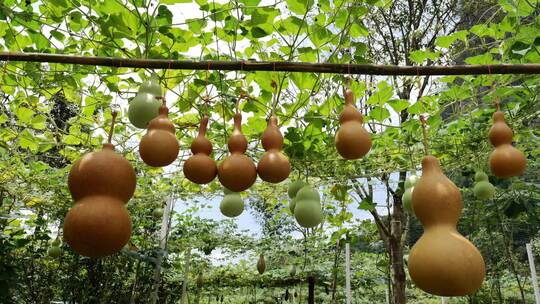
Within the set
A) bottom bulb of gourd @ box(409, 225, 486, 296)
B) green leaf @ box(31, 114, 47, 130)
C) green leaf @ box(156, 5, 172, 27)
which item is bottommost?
bottom bulb of gourd @ box(409, 225, 486, 296)

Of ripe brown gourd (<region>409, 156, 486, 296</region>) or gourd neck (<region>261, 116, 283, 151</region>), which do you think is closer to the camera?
ripe brown gourd (<region>409, 156, 486, 296</region>)

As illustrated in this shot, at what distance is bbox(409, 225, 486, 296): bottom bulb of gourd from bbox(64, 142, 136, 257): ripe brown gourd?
610 mm

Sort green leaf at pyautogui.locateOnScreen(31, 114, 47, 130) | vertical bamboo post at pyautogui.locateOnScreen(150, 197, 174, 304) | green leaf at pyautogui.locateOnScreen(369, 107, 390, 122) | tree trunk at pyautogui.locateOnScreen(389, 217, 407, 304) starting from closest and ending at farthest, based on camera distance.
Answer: green leaf at pyautogui.locateOnScreen(369, 107, 390, 122), green leaf at pyautogui.locateOnScreen(31, 114, 47, 130), tree trunk at pyautogui.locateOnScreen(389, 217, 407, 304), vertical bamboo post at pyautogui.locateOnScreen(150, 197, 174, 304)

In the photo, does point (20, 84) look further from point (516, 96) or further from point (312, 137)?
point (516, 96)

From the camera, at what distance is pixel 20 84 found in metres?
2.39

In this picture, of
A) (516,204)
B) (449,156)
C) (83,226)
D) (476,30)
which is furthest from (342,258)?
(83,226)

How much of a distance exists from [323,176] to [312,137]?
0.95m

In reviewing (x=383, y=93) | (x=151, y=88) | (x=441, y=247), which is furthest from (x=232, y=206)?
(x=441, y=247)

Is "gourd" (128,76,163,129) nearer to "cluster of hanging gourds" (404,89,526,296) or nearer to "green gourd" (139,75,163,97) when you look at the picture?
"green gourd" (139,75,163,97)

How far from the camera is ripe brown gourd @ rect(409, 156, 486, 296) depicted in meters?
0.84

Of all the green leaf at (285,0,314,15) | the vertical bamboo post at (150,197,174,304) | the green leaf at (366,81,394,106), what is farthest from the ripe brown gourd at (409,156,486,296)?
the vertical bamboo post at (150,197,174,304)

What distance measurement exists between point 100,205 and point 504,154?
1.18 m

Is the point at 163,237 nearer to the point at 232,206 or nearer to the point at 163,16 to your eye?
the point at 232,206

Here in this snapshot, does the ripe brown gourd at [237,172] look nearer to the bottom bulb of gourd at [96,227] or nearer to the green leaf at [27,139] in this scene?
the bottom bulb of gourd at [96,227]
